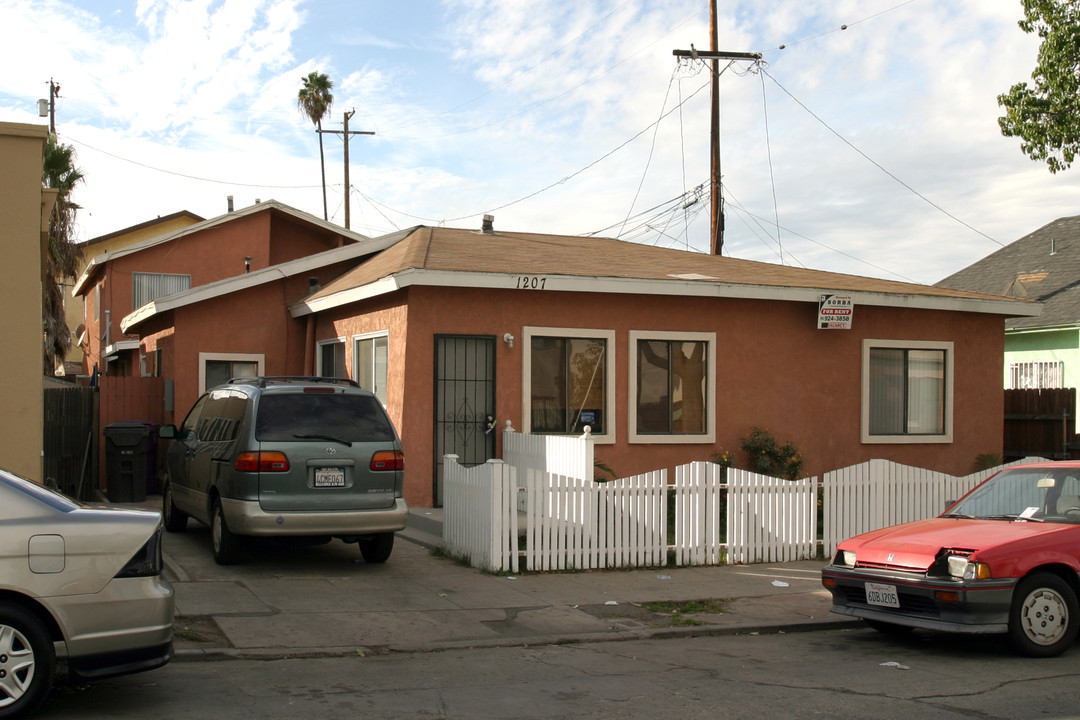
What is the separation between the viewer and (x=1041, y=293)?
26.2m

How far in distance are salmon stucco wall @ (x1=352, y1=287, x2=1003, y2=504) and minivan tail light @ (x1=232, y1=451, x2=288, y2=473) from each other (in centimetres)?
414

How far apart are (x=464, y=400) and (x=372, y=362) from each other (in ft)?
6.61

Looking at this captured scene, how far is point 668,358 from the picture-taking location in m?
15.8

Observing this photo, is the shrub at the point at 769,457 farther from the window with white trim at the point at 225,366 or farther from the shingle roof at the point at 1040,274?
the shingle roof at the point at 1040,274

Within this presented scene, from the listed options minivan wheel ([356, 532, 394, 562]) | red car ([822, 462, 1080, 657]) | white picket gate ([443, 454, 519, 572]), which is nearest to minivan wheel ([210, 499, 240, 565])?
minivan wheel ([356, 532, 394, 562])

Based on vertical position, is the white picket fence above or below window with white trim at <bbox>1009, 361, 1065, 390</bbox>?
below

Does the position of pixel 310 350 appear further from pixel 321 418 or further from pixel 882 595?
pixel 882 595

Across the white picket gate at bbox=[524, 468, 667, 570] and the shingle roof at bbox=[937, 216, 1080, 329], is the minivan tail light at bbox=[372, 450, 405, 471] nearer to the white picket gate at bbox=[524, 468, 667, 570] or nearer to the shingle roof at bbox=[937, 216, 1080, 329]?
the white picket gate at bbox=[524, 468, 667, 570]

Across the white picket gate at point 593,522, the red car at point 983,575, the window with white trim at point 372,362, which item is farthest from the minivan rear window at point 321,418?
the red car at point 983,575

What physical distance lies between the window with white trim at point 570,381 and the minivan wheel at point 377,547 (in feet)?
13.5

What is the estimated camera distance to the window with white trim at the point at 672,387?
50.9 ft

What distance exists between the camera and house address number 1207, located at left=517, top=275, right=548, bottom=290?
47.7 ft

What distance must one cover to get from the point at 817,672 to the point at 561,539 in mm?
4118

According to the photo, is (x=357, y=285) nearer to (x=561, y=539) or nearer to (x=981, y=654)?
(x=561, y=539)
